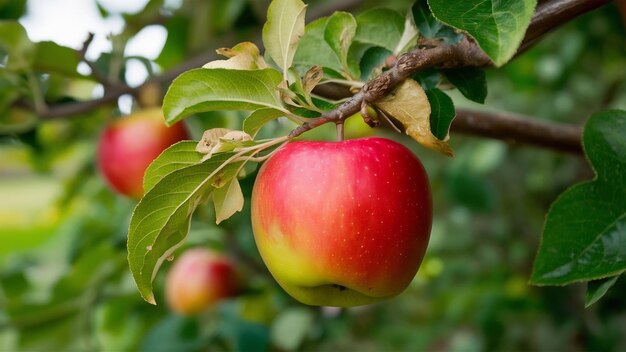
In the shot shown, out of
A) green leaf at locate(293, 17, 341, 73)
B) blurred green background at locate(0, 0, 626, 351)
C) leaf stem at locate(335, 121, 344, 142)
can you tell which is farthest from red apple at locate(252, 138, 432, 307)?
blurred green background at locate(0, 0, 626, 351)

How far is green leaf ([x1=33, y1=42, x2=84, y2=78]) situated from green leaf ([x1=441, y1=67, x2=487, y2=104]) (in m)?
0.61

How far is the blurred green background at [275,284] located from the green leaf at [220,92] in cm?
55

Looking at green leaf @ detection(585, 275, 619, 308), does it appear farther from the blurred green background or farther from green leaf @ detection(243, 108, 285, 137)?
the blurred green background

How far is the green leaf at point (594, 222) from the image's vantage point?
1.67ft

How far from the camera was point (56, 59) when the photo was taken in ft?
3.36

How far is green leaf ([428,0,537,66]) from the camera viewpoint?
0.42 meters

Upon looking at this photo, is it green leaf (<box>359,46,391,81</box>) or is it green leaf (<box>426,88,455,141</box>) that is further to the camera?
green leaf (<box>359,46,391,81</box>)

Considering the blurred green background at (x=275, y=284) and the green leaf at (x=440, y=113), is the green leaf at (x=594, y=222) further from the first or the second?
the blurred green background at (x=275, y=284)

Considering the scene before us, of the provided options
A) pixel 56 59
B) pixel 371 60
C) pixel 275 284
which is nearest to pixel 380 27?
pixel 371 60

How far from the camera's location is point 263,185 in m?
0.56

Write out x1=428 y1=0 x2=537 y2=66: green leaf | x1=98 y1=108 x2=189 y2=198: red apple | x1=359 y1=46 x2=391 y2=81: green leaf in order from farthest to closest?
x1=98 y1=108 x2=189 y2=198: red apple, x1=359 y1=46 x2=391 y2=81: green leaf, x1=428 y1=0 x2=537 y2=66: green leaf

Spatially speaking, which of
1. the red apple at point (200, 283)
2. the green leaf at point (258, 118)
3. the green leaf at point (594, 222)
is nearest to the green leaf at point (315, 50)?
the green leaf at point (258, 118)

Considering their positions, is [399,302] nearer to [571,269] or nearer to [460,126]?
[460,126]

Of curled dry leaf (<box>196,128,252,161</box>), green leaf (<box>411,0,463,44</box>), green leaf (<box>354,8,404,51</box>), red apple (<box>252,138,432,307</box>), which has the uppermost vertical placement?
curled dry leaf (<box>196,128,252,161</box>)
